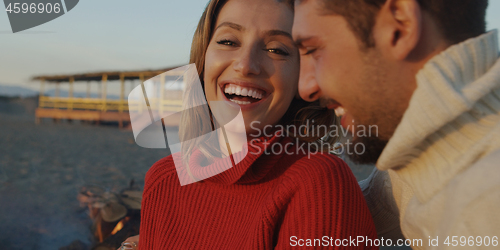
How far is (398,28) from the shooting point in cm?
102

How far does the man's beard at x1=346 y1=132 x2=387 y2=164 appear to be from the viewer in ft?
3.92

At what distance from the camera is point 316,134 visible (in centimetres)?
180

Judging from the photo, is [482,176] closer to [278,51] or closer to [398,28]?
[398,28]

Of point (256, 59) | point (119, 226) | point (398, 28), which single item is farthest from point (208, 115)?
point (119, 226)

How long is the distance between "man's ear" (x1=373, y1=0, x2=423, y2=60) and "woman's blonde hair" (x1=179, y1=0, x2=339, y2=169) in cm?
71

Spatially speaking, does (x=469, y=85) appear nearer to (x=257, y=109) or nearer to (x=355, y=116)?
(x=355, y=116)

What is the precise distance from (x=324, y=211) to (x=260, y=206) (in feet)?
1.10

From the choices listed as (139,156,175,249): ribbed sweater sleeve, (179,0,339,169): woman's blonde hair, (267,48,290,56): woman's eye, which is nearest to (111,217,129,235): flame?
(139,156,175,249): ribbed sweater sleeve

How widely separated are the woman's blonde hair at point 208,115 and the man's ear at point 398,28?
713 mm

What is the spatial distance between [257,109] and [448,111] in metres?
0.92

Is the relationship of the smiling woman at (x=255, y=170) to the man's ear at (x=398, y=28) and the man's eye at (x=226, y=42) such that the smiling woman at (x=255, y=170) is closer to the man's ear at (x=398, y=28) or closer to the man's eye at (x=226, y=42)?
the man's eye at (x=226, y=42)

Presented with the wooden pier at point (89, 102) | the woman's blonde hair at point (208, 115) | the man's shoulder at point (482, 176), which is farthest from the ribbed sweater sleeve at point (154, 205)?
the wooden pier at point (89, 102)

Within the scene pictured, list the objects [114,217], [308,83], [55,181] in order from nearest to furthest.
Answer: [308,83], [114,217], [55,181]

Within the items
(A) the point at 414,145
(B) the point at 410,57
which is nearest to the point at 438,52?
(B) the point at 410,57
